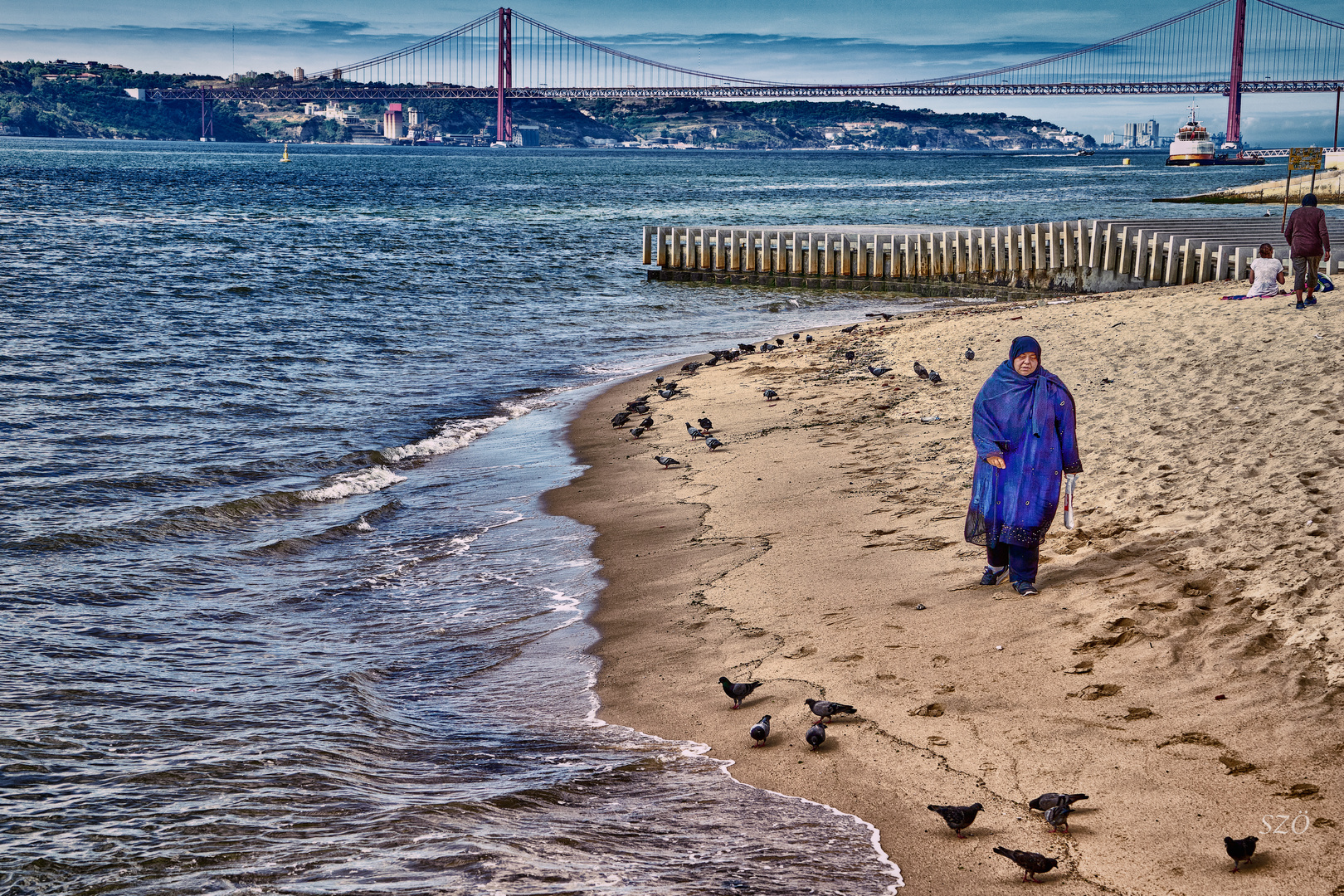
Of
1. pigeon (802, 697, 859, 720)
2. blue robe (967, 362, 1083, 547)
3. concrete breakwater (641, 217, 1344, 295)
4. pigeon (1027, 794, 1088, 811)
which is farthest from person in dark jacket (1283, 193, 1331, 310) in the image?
pigeon (1027, 794, 1088, 811)

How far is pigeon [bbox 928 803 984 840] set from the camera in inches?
178

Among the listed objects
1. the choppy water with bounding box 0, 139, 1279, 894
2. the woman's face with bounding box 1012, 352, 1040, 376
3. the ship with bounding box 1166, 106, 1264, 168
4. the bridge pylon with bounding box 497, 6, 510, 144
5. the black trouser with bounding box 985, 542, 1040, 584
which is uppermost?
the bridge pylon with bounding box 497, 6, 510, 144

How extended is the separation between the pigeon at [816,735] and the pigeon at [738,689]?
0.58 metres

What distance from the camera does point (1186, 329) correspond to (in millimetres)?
12578

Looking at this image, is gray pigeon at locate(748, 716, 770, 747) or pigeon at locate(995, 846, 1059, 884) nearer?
pigeon at locate(995, 846, 1059, 884)

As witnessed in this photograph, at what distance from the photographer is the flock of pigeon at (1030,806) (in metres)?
4.14

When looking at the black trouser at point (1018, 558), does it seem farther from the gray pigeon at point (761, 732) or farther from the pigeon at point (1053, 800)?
the pigeon at point (1053, 800)

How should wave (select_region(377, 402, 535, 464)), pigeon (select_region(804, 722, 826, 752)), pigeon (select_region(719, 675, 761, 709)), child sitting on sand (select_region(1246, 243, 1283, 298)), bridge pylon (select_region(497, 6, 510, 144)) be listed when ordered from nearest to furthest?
pigeon (select_region(804, 722, 826, 752)) → pigeon (select_region(719, 675, 761, 709)) → wave (select_region(377, 402, 535, 464)) → child sitting on sand (select_region(1246, 243, 1283, 298)) → bridge pylon (select_region(497, 6, 510, 144))

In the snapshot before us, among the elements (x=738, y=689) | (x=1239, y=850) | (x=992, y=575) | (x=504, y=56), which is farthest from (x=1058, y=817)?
(x=504, y=56)

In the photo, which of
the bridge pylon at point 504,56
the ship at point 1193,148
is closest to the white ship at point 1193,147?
the ship at point 1193,148

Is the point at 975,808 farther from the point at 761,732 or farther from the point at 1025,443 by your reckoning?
the point at 1025,443

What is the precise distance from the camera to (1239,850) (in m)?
4.10

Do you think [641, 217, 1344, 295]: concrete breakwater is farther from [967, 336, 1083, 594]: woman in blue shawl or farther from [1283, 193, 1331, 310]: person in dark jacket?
[967, 336, 1083, 594]: woman in blue shawl

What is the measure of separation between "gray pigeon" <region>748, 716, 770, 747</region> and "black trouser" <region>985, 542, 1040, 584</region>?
1.98 m
